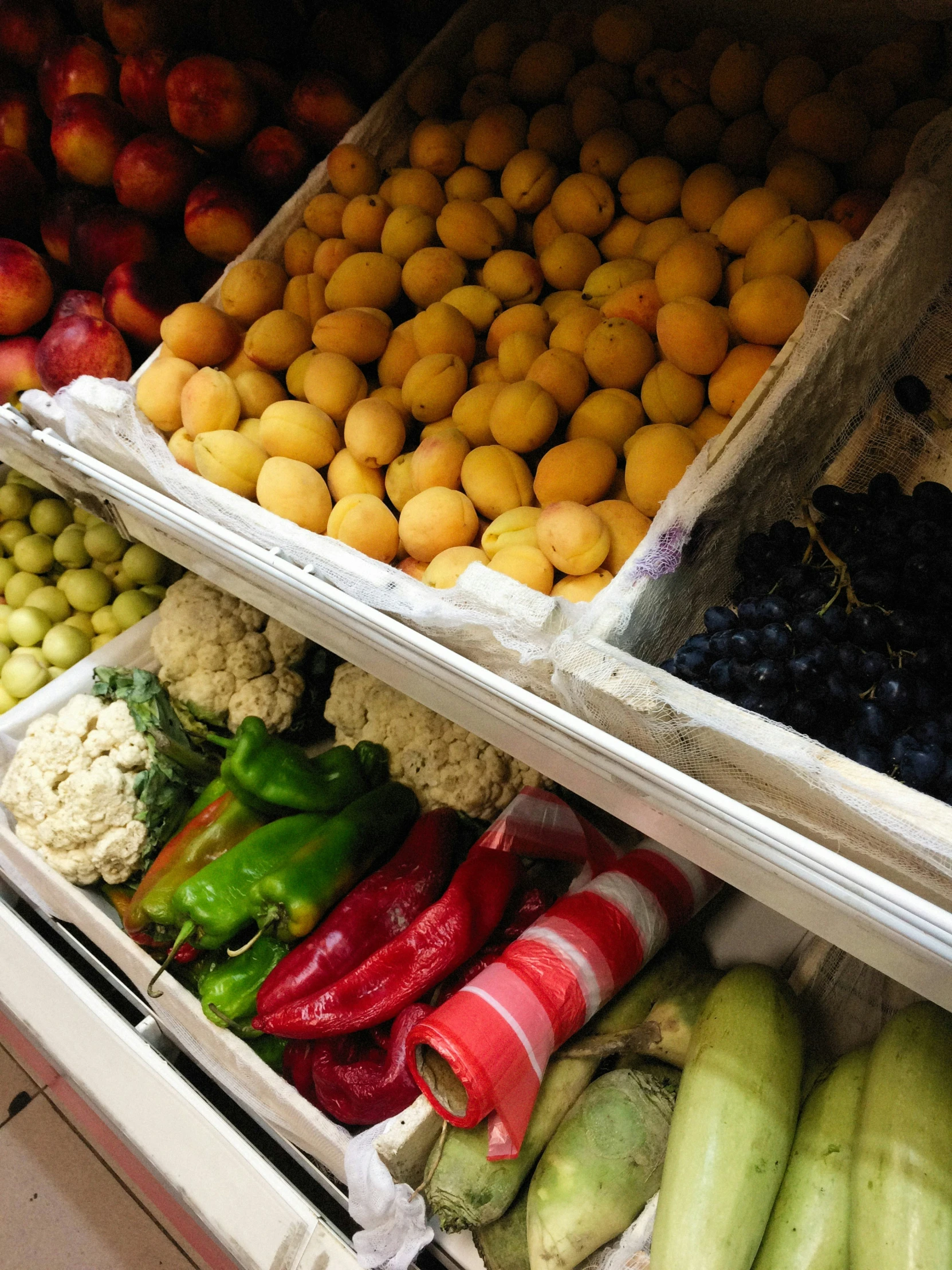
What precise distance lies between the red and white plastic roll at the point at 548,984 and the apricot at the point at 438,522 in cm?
45

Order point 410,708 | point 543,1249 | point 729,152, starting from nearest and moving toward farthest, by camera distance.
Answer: point 543,1249 → point 729,152 → point 410,708

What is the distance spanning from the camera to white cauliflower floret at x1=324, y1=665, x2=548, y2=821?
130cm

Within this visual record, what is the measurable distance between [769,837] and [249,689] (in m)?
1.02

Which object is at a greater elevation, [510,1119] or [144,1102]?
[510,1119]

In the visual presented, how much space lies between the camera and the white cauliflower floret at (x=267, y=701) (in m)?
1.44

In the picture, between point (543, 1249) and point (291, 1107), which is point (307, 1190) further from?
point (543, 1249)

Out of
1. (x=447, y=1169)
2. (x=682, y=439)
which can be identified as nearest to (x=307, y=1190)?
(x=447, y=1169)

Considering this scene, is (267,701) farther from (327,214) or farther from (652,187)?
(652,187)

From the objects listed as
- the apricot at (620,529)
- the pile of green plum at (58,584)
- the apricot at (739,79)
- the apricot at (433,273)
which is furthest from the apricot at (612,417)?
the pile of green plum at (58,584)

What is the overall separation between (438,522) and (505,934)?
0.55 m

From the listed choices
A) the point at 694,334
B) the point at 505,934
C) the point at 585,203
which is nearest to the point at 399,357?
the point at 585,203

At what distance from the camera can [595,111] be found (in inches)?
46.6

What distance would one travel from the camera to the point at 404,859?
1.22m

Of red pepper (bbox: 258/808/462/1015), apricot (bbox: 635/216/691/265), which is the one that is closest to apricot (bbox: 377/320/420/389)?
apricot (bbox: 635/216/691/265)
